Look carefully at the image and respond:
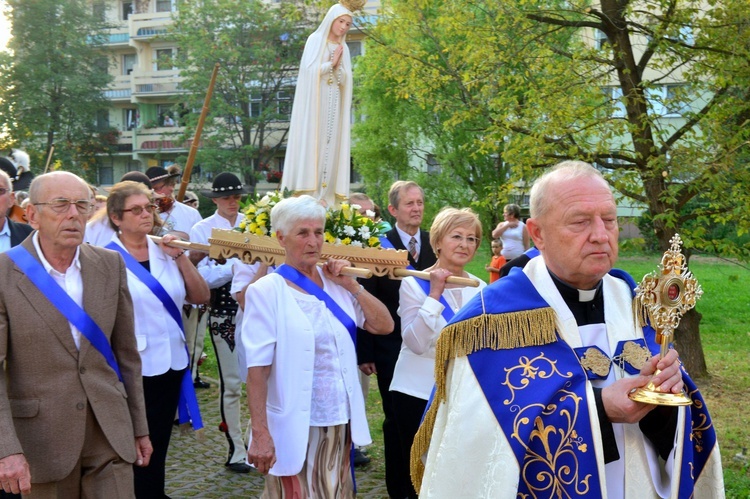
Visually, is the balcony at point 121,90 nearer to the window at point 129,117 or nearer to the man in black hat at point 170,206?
the window at point 129,117

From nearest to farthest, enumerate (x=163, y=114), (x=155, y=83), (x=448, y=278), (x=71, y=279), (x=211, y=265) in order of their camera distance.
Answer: (x=71, y=279) → (x=448, y=278) → (x=211, y=265) → (x=155, y=83) → (x=163, y=114)

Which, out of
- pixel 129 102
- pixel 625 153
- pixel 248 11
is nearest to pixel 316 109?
pixel 625 153

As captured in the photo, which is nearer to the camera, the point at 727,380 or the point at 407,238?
the point at 407,238

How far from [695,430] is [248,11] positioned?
43.8 m

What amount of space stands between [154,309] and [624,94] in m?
6.65

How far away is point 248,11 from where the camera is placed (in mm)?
44750

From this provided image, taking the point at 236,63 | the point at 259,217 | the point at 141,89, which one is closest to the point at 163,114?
the point at 141,89

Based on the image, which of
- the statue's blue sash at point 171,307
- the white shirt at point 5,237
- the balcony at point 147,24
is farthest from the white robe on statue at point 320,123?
the balcony at point 147,24

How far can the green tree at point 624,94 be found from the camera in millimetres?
9219

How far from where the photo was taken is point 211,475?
24.7 feet

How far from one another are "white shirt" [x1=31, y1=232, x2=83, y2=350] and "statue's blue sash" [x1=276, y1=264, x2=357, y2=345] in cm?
106

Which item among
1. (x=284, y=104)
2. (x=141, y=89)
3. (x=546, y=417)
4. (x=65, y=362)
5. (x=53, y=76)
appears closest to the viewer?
(x=546, y=417)

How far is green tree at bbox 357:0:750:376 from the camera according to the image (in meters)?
9.22

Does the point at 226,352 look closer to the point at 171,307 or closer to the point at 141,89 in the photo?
the point at 171,307
